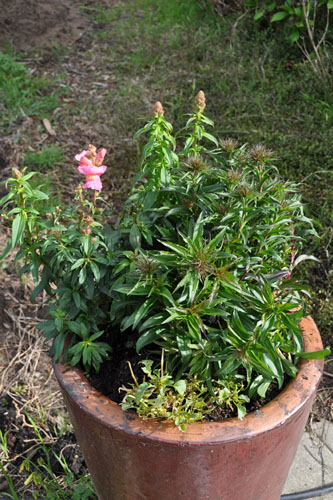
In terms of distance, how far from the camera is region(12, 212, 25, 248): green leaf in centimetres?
156

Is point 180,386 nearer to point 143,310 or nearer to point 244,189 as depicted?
point 143,310

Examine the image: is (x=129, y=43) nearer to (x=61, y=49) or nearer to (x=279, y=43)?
(x=61, y=49)

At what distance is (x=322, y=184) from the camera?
3.36 m

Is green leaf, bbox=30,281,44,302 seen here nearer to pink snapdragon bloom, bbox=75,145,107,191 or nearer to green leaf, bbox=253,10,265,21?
pink snapdragon bloom, bbox=75,145,107,191

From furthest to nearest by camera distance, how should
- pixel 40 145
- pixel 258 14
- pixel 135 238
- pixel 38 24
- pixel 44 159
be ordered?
1. pixel 38 24
2. pixel 258 14
3. pixel 40 145
4. pixel 44 159
5. pixel 135 238

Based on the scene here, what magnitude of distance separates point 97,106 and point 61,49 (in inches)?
41.6

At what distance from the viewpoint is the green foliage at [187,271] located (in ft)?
5.03

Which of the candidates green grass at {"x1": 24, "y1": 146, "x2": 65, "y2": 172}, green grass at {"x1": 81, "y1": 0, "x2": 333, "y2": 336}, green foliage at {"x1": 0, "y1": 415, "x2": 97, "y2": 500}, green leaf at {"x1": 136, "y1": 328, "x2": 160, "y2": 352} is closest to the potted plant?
green leaf at {"x1": 136, "y1": 328, "x2": 160, "y2": 352}

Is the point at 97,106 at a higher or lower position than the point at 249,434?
lower

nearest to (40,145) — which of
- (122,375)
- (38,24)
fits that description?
(38,24)

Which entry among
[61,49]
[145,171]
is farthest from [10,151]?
[145,171]

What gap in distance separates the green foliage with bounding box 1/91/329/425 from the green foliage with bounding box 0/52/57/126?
263cm

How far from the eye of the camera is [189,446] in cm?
146

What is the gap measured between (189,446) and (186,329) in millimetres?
320
